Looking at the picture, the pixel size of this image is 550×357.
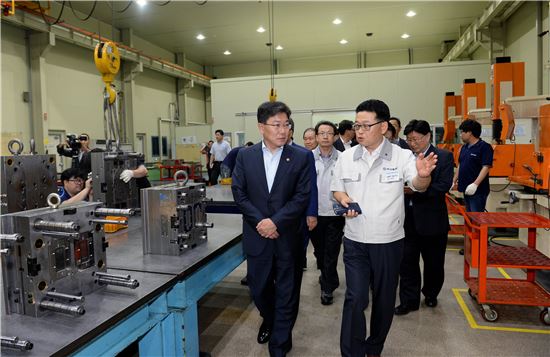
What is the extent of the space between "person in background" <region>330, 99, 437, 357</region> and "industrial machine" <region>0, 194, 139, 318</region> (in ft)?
3.91

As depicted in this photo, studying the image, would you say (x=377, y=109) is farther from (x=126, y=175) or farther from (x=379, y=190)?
(x=126, y=175)

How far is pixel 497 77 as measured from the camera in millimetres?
4594

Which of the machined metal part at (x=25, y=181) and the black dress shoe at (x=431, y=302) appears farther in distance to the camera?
the black dress shoe at (x=431, y=302)

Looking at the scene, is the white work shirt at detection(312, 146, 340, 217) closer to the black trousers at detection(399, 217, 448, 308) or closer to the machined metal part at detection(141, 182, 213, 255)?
the black trousers at detection(399, 217, 448, 308)

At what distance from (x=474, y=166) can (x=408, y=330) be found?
7.65 ft

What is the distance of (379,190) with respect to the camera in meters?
2.01

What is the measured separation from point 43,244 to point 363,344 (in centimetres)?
163

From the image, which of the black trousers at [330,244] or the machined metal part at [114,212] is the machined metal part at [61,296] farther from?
the black trousers at [330,244]

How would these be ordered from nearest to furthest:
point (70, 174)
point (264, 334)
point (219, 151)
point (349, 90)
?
1. point (264, 334)
2. point (70, 174)
3. point (219, 151)
4. point (349, 90)

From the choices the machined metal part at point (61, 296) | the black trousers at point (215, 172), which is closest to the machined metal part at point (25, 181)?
the machined metal part at point (61, 296)

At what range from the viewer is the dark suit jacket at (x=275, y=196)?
7.02ft

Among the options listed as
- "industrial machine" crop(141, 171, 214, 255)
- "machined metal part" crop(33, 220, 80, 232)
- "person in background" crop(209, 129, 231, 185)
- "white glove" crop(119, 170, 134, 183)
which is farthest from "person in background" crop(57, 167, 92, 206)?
"person in background" crop(209, 129, 231, 185)

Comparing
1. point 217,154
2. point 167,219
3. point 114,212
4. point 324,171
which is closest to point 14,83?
point 217,154

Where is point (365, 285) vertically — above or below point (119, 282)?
below
